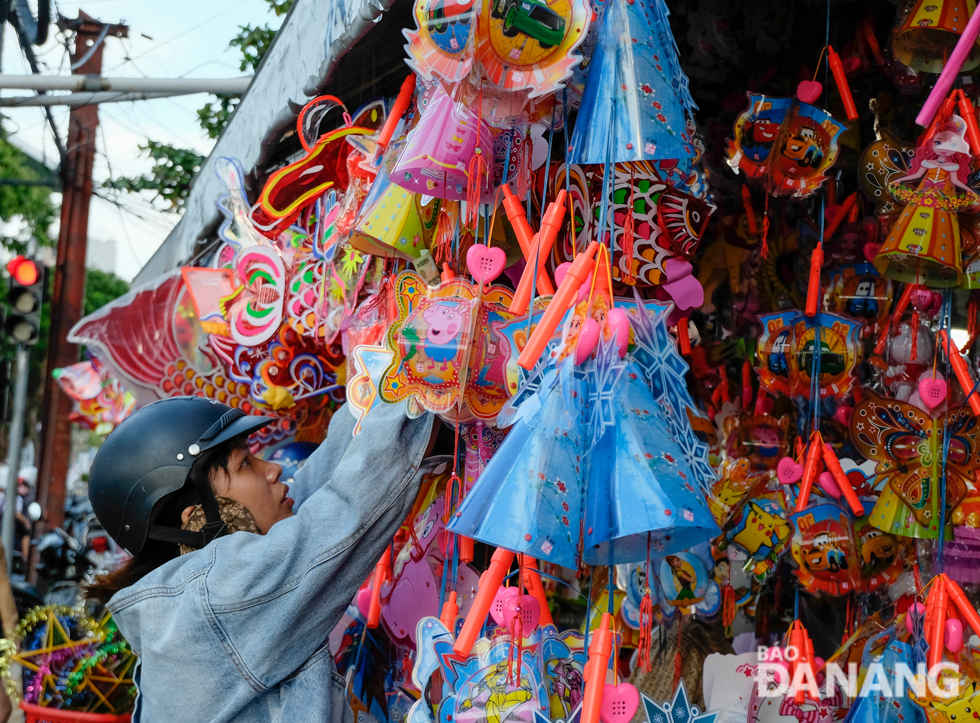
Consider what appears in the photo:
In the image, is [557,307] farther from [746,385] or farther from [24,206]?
[24,206]

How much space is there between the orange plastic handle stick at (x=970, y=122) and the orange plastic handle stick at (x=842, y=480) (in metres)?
0.69

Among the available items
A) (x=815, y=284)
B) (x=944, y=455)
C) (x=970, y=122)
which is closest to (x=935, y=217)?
(x=970, y=122)

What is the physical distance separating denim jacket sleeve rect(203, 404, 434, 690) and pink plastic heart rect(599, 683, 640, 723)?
503 mm

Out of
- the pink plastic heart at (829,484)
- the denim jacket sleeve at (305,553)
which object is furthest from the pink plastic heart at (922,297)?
the denim jacket sleeve at (305,553)

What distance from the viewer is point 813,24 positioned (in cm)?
218

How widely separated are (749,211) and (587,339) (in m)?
1.40

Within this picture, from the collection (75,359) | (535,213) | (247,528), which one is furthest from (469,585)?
(75,359)

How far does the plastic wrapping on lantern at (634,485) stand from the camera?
0.96 m

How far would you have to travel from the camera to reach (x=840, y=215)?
2170 millimetres

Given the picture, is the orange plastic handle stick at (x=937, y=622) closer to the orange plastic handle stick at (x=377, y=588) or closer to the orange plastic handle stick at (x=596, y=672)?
the orange plastic handle stick at (x=596, y=672)

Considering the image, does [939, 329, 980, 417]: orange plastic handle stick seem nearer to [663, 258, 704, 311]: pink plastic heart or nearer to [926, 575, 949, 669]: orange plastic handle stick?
[926, 575, 949, 669]: orange plastic handle stick

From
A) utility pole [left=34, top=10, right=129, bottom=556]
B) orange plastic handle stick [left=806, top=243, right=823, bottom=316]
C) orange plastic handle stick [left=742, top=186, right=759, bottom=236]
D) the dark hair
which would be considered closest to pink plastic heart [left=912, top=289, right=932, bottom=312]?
orange plastic handle stick [left=806, top=243, right=823, bottom=316]

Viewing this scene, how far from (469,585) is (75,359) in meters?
8.78

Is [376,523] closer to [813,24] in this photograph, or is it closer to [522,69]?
[522,69]
